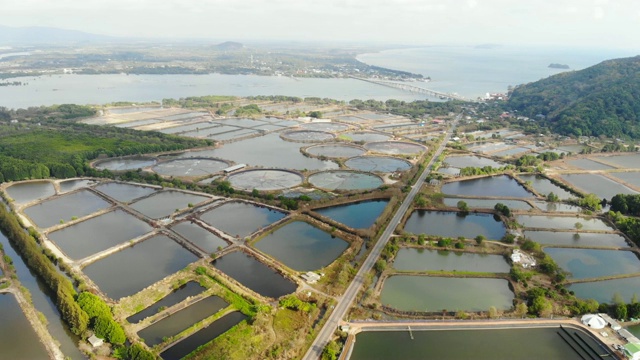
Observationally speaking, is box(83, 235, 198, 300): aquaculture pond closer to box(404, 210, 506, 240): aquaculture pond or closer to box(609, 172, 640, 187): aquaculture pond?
box(404, 210, 506, 240): aquaculture pond

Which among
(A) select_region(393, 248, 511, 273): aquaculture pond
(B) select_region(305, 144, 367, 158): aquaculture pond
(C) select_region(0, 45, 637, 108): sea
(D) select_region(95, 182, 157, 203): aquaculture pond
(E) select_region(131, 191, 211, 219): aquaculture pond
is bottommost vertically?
(A) select_region(393, 248, 511, 273): aquaculture pond

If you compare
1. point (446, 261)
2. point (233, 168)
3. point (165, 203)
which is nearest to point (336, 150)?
point (233, 168)

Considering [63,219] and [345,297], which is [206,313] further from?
[63,219]

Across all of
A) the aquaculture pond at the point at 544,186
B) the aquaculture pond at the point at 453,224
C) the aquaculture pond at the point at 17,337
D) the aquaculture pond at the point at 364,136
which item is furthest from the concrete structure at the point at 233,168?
the aquaculture pond at the point at 544,186

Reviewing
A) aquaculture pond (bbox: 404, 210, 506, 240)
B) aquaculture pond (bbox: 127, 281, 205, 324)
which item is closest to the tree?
aquaculture pond (bbox: 404, 210, 506, 240)

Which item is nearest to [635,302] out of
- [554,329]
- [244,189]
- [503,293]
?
[554,329]

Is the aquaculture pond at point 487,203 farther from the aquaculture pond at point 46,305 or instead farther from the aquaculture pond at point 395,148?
the aquaculture pond at point 46,305

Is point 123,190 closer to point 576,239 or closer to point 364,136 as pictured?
point 364,136
